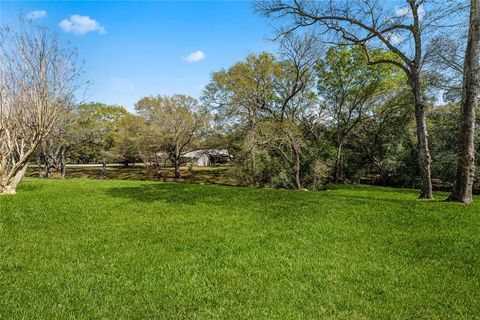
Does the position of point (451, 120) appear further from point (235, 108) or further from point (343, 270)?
point (343, 270)

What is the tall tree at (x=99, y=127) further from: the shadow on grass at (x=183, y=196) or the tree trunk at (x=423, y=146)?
the tree trunk at (x=423, y=146)

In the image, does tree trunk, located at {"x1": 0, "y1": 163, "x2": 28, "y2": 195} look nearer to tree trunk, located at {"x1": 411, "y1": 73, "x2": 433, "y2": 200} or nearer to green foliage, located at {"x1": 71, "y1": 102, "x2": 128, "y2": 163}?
tree trunk, located at {"x1": 411, "y1": 73, "x2": 433, "y2": 200}

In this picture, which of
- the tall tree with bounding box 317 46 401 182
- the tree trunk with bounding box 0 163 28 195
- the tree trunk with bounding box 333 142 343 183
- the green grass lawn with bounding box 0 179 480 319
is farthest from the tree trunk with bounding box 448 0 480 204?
the tree trunk with bounding box 333 142 343 183

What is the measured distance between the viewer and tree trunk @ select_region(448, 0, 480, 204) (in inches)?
351

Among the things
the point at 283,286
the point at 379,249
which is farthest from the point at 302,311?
the point at 379,249

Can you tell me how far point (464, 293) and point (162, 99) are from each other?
34.7 metres

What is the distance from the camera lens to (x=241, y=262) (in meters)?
4.48

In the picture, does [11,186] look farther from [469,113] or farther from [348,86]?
[348,86]

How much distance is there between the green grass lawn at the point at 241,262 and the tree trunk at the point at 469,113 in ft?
4.53

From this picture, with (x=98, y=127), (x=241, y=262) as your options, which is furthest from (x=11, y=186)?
(x=98, y=127)

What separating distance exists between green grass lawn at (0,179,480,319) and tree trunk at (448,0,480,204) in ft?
4.53

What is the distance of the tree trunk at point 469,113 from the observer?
351 inches

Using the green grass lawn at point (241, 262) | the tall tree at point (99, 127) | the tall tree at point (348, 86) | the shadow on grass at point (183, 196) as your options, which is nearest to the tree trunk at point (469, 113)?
the green grass lawn at point (241, 262)

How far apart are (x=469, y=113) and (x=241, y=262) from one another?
8.65m
